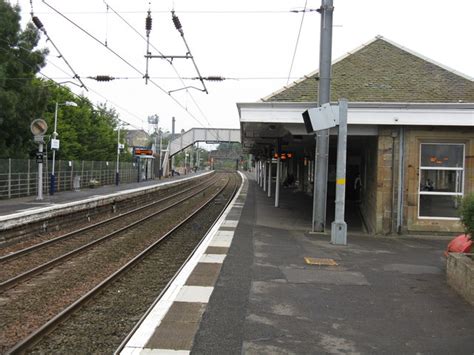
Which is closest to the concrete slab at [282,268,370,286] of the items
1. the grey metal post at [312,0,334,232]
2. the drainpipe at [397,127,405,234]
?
the grey metal post at [312,0,334,232]

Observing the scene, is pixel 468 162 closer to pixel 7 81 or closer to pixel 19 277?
pixel 19 277

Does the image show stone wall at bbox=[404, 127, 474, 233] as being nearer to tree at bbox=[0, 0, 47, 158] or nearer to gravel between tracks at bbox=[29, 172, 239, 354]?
gravel between tracks at bbox=[29, 172, 239, 354]

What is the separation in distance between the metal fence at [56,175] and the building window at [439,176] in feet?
63.4

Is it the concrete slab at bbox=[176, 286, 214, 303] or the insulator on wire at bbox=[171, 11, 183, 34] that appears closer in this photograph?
the concrete slab at bbox=[176, 286, 214, 303]

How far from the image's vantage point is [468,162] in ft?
46.9

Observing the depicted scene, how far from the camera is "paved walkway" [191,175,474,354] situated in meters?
5.08

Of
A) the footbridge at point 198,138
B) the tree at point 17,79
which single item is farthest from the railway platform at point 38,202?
the footbridge at point 198,138

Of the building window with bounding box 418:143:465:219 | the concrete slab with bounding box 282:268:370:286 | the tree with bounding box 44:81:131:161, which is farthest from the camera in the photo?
the tree with bounding box 44:81:131:161

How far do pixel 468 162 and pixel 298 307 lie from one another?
32.7ft

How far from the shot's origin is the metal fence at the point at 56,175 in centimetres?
2545

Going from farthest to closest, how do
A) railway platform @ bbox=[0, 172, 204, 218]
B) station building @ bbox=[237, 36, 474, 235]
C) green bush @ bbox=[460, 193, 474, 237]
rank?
railway platform @ bbox=[0, 172, 204, 218] → station building @ bbox=[237, 36, 474, 235] → green bush @ bbox=[460, 193, 474, 237]

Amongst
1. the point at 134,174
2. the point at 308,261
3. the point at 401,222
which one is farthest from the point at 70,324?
the point at 134,174

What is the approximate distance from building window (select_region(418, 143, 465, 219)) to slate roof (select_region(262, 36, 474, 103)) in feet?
4.61

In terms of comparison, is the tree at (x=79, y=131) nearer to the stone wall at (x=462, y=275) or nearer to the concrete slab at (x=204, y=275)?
the concrete slab at (x=204, y=275)
